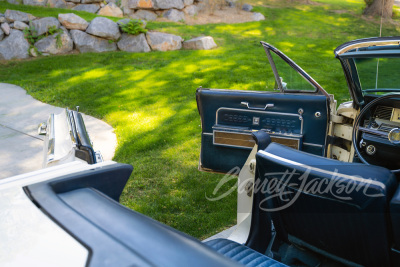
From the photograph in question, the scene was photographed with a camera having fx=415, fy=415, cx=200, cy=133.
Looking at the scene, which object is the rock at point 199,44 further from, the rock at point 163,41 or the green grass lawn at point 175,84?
the green grass lawn at point 175,84

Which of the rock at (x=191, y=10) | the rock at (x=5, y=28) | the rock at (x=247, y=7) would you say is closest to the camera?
the rock at (x=5, y=28)

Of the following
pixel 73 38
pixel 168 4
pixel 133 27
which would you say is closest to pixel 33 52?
pixel 73 38

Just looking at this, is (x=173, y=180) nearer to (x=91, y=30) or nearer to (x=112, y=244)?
(x=112, y=244)

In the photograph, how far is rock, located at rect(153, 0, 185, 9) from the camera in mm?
13859

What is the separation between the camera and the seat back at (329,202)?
194cm

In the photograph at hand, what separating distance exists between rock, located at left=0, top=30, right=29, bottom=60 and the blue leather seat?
9590 mm

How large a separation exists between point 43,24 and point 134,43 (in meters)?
2.37

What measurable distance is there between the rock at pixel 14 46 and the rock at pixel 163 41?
3.14 meters

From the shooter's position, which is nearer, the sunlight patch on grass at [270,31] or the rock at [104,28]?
the rock at [104,28]

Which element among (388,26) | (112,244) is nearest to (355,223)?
(112,244)

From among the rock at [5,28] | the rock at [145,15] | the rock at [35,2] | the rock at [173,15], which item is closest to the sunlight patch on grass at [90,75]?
the rock at [5,28]

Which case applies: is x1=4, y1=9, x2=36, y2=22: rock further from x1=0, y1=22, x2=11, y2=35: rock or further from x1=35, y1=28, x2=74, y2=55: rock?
x1=35, y1=28, x2=74, y2=55: rock

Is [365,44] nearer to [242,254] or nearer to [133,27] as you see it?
[242,254]

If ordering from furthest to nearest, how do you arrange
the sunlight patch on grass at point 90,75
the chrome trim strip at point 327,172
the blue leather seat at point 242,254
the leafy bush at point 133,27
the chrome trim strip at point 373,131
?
the leafy bush at point 133,27
the sunlight patch on grass at point 90,75
the chrome trim strip at point 373,131
the blue leather seat at point 242,254
the chrome trim strip at point 327,172
